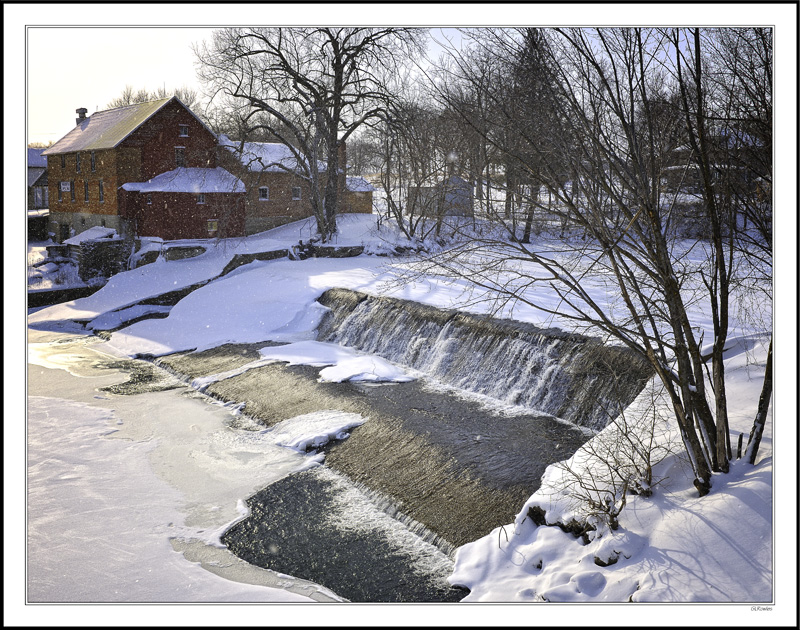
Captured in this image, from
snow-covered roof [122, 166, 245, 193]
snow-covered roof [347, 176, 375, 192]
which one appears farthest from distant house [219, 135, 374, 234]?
snow-covered roof [122, 166, 245, 193]

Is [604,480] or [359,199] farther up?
[359,199]

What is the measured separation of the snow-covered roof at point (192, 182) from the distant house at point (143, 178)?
1.2 inches

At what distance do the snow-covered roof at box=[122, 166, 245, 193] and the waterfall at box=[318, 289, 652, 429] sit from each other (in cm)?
1132

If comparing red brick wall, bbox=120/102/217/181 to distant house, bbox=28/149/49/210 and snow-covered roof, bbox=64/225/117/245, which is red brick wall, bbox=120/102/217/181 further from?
distant house, bbox=28/149/49/210

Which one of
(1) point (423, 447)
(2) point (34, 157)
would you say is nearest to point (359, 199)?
(2) point (34, 157)

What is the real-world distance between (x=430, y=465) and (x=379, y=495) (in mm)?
641

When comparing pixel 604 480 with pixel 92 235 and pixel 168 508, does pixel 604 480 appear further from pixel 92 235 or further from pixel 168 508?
pixel 92 235

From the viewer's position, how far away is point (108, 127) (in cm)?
2142

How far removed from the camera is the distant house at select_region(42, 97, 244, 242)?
20.7 metres

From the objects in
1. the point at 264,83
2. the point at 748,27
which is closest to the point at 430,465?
the point at 748,27

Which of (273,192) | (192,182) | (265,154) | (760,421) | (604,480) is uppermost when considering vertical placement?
(265,154)

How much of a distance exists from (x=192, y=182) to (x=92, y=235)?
3539 mm
